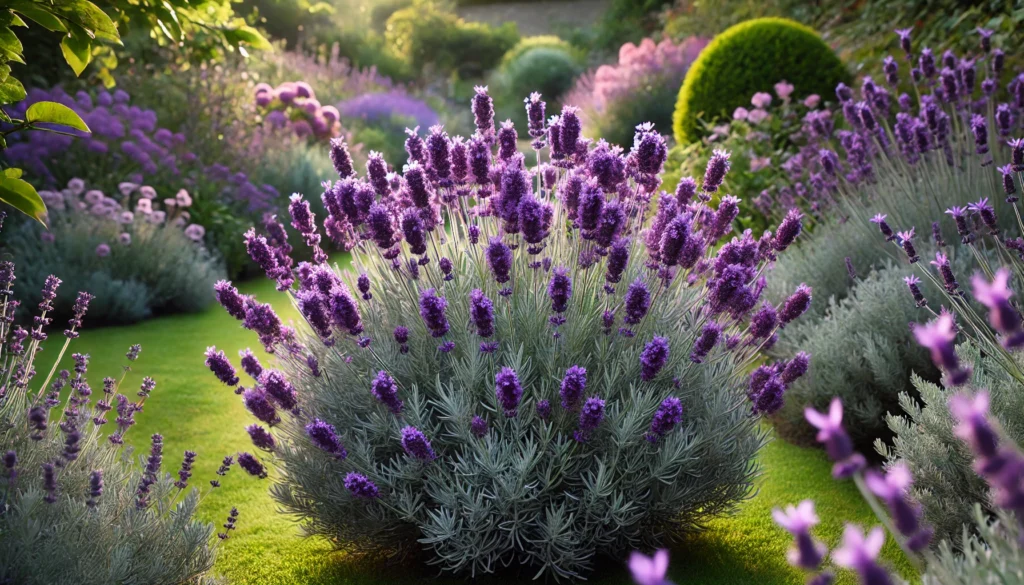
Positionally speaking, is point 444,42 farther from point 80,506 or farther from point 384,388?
point 80,506

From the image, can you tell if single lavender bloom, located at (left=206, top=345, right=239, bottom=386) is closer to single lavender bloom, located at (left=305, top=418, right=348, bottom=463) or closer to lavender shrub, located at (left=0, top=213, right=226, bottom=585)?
lavender shrub, located at (left=0, top=213, right=226, bottom=585)

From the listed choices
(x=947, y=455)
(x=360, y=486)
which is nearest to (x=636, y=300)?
(x=360, y=486)

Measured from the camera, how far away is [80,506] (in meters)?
2.20

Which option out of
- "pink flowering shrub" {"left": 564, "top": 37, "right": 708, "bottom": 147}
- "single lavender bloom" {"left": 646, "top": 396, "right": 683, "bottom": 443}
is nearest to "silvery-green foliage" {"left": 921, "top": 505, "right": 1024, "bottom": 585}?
"single lavender bloom" {"left": 646, "top": 396, "right": 683, "bottom": 443}

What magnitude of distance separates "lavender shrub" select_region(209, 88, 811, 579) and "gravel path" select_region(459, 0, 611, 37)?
32888mm

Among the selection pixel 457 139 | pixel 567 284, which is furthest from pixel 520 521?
pixel 457 139

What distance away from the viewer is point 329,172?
33.6ft

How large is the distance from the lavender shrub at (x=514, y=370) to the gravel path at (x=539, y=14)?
1295 inches

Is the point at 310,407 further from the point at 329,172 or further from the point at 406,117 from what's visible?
the point at 406,117

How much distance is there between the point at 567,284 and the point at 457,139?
701mm

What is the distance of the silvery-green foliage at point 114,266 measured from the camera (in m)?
6.36

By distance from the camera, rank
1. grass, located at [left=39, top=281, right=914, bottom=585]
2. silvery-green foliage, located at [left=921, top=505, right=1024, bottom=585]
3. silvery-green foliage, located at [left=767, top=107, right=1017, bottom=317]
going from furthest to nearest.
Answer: silvery-green foliage, located at [left=767, top=107, right=1017, bottom=317]
grass, located at [left=39, top=281, right=914, bottom=585]
silvery-green foliage, located at [left=921, top=505, right=1024, bottom=585]

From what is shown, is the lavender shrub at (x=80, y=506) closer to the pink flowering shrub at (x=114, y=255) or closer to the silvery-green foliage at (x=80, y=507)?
the silvery-green foliage at (x=80, y=507)

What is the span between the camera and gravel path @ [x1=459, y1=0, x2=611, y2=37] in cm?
3572
